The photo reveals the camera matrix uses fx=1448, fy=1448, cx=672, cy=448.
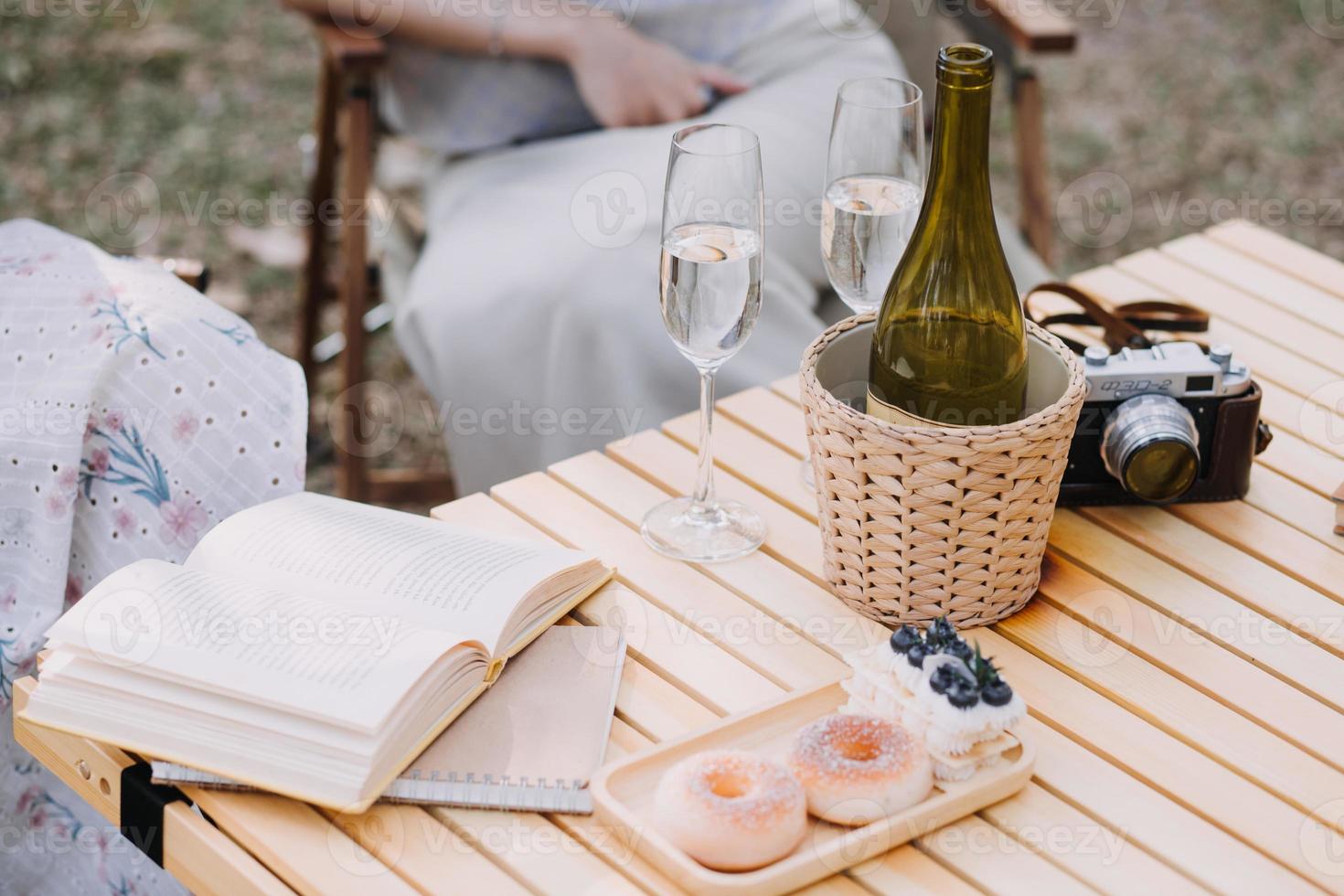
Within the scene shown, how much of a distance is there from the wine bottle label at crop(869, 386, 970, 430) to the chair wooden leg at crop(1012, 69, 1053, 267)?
3.71 feet

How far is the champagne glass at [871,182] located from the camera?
1.11 metres

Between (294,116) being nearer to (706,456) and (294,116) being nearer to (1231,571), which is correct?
(706,456)

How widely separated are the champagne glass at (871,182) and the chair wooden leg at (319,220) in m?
1.10

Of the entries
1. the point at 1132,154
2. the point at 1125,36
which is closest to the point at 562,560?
the point at 1132,154

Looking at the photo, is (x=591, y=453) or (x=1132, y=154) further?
(x=1132, y=154)

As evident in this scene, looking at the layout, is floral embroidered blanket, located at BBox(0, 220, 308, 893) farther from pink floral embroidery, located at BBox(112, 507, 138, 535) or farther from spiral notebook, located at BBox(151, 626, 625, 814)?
spiral notebook, located at BBox(151, 626, 625, 814)

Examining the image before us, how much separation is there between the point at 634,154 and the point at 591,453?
684 mm

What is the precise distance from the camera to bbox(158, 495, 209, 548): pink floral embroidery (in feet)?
3.91

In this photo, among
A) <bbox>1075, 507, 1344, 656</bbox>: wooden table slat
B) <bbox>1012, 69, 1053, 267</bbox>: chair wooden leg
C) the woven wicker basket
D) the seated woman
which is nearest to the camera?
the woven wicker basket

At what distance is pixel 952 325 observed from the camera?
1023 mm

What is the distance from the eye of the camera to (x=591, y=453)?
125 centimetres

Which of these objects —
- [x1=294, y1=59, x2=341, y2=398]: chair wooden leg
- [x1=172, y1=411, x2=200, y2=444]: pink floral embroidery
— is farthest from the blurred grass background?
[x1=172, y1=411, x2=200, y2=444]: pink floral embroidery

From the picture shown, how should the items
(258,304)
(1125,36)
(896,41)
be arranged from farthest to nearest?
(1125,36) < (258,304) < (896,41)

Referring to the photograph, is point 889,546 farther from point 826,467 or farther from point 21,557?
point 21,557
